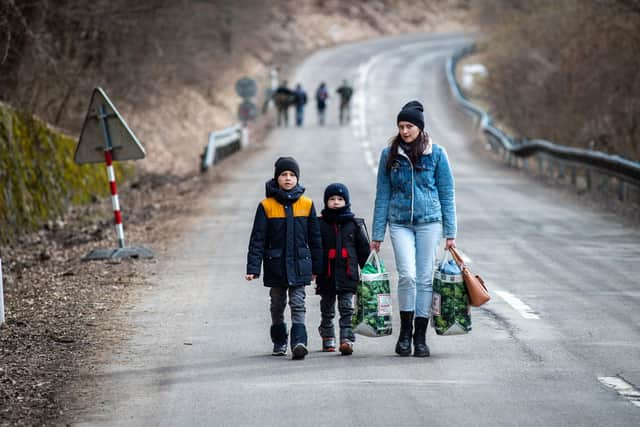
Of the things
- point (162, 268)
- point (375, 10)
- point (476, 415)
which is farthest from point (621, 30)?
point (375, 10)

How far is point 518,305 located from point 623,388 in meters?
3.37

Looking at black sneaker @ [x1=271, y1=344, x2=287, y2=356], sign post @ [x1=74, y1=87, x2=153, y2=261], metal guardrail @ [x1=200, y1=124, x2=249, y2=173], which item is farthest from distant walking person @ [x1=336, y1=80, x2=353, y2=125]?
black sneaker @ [x1=271, y1=344, x2=287, y2=356]

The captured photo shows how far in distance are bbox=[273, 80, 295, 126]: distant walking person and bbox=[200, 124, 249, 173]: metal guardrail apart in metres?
Answer: 5.96

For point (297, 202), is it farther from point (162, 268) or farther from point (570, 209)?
point (570, 209)

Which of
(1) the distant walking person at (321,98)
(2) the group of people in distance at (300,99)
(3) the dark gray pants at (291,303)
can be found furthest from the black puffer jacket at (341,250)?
(1) the distant walking person at (321,98)

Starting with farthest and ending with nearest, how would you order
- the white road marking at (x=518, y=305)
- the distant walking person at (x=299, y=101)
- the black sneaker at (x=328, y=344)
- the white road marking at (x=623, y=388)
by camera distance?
the distant walking person at (x=299, y=101) → the white road marking at (x=518, y=305) → the black sneaker at (x=328, y=344) → the white road marking at (x=623, y=388)

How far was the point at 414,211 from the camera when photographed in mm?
8320

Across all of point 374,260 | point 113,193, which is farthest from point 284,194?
point 113,193

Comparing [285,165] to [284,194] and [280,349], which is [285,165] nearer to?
[284,194]

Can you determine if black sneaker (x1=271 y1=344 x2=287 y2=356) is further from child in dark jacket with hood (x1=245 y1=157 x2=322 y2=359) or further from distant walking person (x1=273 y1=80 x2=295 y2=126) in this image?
distant walking person (x1=273 y1=80 x2=295 y2=126)

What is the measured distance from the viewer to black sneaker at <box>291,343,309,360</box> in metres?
8.20

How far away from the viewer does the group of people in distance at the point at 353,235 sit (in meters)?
8.26

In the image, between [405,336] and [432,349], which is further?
[432,349]

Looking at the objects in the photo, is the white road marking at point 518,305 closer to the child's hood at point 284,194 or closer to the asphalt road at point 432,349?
the asphalt road at point 432,349
